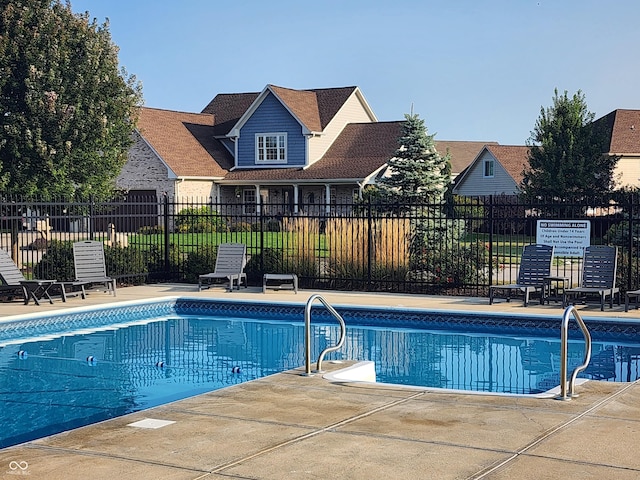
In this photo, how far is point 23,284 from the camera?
17.0 m

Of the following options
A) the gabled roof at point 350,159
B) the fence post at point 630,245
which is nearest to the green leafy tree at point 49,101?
the fence post at point 630,245

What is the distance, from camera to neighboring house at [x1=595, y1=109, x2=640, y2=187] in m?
42.7

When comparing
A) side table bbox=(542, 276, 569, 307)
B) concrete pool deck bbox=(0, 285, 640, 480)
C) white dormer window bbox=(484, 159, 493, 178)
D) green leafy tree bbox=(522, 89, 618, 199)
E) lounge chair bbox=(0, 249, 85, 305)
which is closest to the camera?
concrete pool deck bbox=(0, 285, 640, 480)

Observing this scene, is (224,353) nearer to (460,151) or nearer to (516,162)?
(516,162)

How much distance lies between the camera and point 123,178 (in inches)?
1647

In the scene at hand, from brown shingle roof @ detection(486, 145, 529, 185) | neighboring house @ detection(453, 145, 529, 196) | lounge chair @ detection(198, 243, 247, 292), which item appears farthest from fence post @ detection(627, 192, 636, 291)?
brown shingle roof @ detection(486, 145, 529, 185)

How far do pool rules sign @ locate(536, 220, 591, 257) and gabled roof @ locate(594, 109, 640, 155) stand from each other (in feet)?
84.2

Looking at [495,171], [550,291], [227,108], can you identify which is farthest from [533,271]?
[495,171]

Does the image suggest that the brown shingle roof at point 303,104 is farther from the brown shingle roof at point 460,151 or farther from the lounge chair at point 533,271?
the lounge chair at point 533,271

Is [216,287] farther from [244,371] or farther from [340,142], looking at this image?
[340,142]

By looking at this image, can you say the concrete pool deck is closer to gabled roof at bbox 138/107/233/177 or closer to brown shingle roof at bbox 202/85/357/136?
gabled roof at bbox 138/107/233/177

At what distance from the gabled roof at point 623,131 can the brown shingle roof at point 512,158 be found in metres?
6.05

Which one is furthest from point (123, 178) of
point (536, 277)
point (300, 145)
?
point (536, 277)

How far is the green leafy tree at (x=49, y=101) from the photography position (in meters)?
21.9
